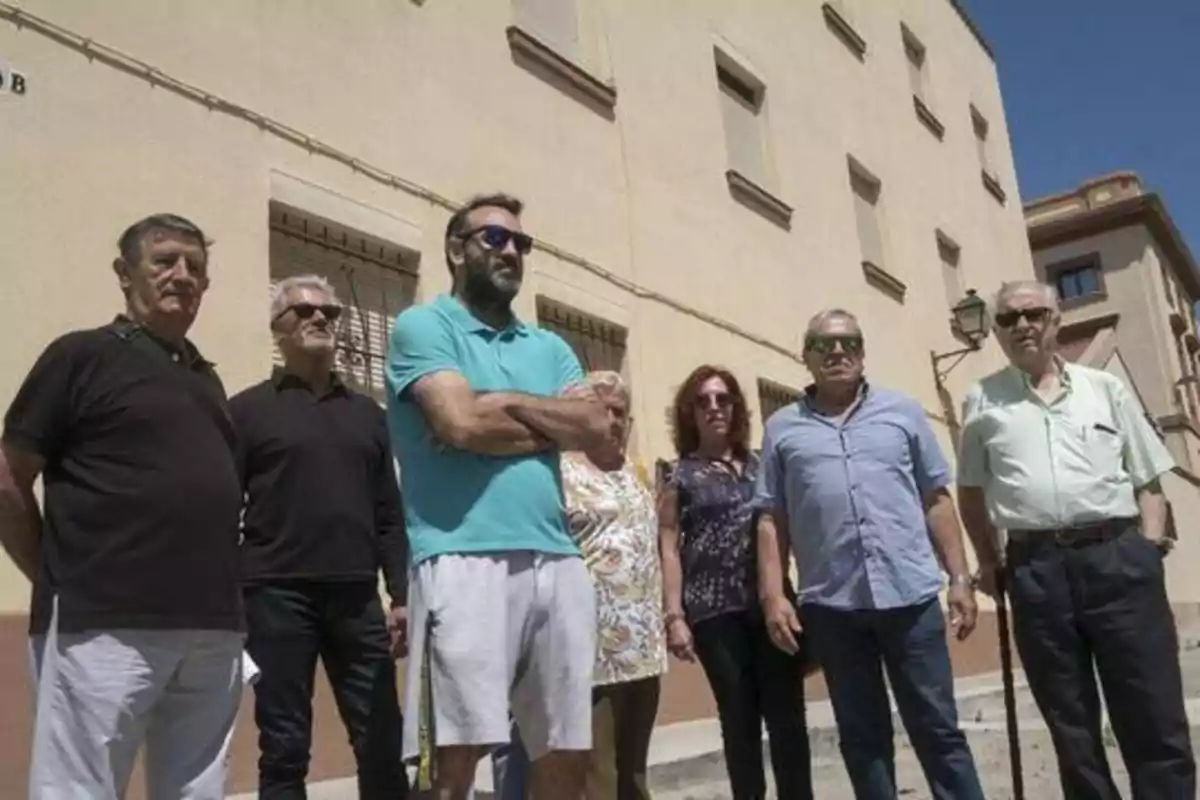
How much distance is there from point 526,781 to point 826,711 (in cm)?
452

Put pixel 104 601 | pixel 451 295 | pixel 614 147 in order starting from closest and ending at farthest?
pixel 104 601 < pixel 451 295 < pixel 614 147

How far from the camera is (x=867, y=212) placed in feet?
41.0

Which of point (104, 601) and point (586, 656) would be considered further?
point (586, 656)

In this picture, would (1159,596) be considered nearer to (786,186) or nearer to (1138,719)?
(1138,719)

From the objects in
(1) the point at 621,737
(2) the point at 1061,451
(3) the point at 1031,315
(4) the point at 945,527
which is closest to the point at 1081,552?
(2) the point at 1061,451

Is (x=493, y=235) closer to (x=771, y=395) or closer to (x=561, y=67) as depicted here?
(x=561, y=67)

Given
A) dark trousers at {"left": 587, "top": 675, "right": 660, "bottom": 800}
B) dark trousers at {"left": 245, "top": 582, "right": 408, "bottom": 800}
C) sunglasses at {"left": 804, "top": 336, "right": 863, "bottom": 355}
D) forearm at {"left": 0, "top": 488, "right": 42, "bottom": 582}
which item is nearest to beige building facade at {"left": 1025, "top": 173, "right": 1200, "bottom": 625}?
sunglasses at {"left": 804, "top": 336, "right": 863, "bottom": 355}

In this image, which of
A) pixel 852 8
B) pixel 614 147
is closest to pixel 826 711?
pixel 614 147

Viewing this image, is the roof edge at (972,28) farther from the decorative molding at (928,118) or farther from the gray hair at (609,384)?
the gray hair at (609,384)

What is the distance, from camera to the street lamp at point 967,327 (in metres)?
12.4

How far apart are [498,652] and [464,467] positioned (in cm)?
42

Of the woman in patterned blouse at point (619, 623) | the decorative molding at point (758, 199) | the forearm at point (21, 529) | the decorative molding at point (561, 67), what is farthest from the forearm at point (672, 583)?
the decorative molding at point (758, 199)

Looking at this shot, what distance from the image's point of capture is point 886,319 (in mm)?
12047

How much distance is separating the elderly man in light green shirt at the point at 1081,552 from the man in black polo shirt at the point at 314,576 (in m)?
1.97
